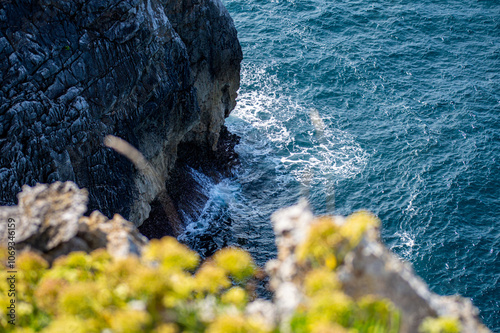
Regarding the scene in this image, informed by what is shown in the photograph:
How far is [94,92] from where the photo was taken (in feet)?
101

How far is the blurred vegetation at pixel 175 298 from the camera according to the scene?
10.6 meters

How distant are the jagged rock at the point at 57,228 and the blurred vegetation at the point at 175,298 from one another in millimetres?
1180

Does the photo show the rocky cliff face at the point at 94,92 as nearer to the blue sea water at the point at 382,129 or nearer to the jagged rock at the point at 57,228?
the blue sea water at the point at 382,129

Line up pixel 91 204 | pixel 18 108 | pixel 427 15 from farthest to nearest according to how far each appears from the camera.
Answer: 1. pixel 427 15
2. pixel 91 204
3. pixel 18 108

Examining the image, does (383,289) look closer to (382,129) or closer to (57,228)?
(57,228)

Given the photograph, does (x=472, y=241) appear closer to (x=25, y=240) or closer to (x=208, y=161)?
(x=208, y=161)

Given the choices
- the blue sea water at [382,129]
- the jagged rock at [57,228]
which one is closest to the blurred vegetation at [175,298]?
the jagged rock at [57,228]

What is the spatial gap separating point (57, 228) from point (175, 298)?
221 inches

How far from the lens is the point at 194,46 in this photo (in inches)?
1715

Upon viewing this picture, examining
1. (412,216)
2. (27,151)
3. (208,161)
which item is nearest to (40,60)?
(27,151)

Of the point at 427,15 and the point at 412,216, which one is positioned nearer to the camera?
the point at 412,216

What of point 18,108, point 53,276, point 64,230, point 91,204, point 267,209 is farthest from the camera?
point 267,209

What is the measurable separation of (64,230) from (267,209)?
31.7m

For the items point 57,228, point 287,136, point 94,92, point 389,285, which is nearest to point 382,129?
point 287,136
